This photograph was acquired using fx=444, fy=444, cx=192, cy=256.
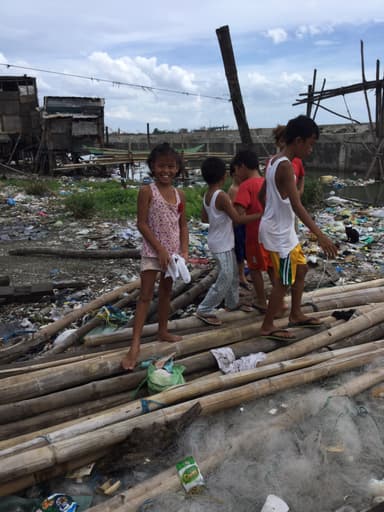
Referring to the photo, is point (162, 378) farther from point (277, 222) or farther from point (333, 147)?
point (333, 147)

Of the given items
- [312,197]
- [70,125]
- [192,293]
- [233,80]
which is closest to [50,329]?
[192,293]

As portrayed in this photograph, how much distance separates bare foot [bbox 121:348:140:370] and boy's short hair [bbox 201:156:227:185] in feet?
4.41

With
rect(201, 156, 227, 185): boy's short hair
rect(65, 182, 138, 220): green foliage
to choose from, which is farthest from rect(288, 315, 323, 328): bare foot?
rect(65, 182, 138, 220): green foliage

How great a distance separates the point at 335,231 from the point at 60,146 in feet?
41.2

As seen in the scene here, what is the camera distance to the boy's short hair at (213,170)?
323cm

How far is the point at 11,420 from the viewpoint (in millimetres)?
2225

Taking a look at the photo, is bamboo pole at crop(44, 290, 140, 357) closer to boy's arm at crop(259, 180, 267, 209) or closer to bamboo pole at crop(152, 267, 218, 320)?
bamboo pole at crop(152, 267, 218, 320)

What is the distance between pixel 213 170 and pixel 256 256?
2.46 feet

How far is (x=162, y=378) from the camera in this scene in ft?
8.09

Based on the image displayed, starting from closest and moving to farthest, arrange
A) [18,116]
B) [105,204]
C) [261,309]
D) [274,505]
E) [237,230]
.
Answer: [274,505], [261,309], [237,230], [105,204], [18,116]

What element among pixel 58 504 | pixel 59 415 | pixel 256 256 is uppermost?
pixel 256 256

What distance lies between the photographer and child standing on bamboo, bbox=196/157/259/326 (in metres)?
3.21

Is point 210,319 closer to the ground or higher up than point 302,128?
closer to the ground

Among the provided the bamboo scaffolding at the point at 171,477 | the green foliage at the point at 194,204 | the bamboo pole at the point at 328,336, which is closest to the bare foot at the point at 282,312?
the bamboo pole at the point at 328,336
